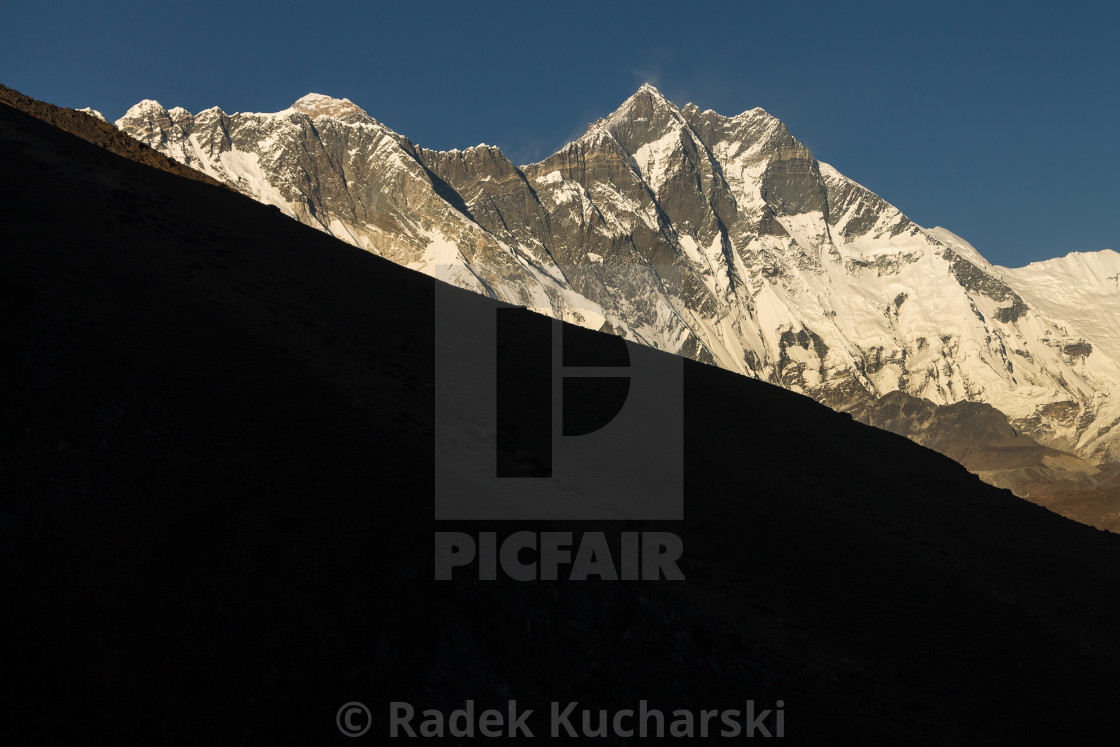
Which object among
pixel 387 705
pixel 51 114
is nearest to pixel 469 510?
pixel 387 705

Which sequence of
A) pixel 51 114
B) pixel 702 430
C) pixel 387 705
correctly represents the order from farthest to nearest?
pixel 51 114 < pixel 702 430 < pixel 387 705

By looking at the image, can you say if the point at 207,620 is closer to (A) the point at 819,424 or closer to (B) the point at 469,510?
(B) the point at 469,510

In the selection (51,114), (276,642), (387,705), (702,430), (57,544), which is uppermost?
(51,114)

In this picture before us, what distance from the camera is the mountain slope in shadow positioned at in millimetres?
34469

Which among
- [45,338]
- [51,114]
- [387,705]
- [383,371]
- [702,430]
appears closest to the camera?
[387,705]

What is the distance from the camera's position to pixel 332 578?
3725 cm

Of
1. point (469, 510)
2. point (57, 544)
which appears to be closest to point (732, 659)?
point (469, 510)

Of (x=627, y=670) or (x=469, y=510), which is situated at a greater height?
(x=469, y=510)

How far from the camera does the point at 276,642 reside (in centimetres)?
3488

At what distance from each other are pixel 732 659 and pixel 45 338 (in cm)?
3808

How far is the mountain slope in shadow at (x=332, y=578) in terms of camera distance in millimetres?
34469

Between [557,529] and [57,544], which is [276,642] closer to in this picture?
[57,544]

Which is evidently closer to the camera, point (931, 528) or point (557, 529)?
point (557, 529)

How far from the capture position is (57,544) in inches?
1489
